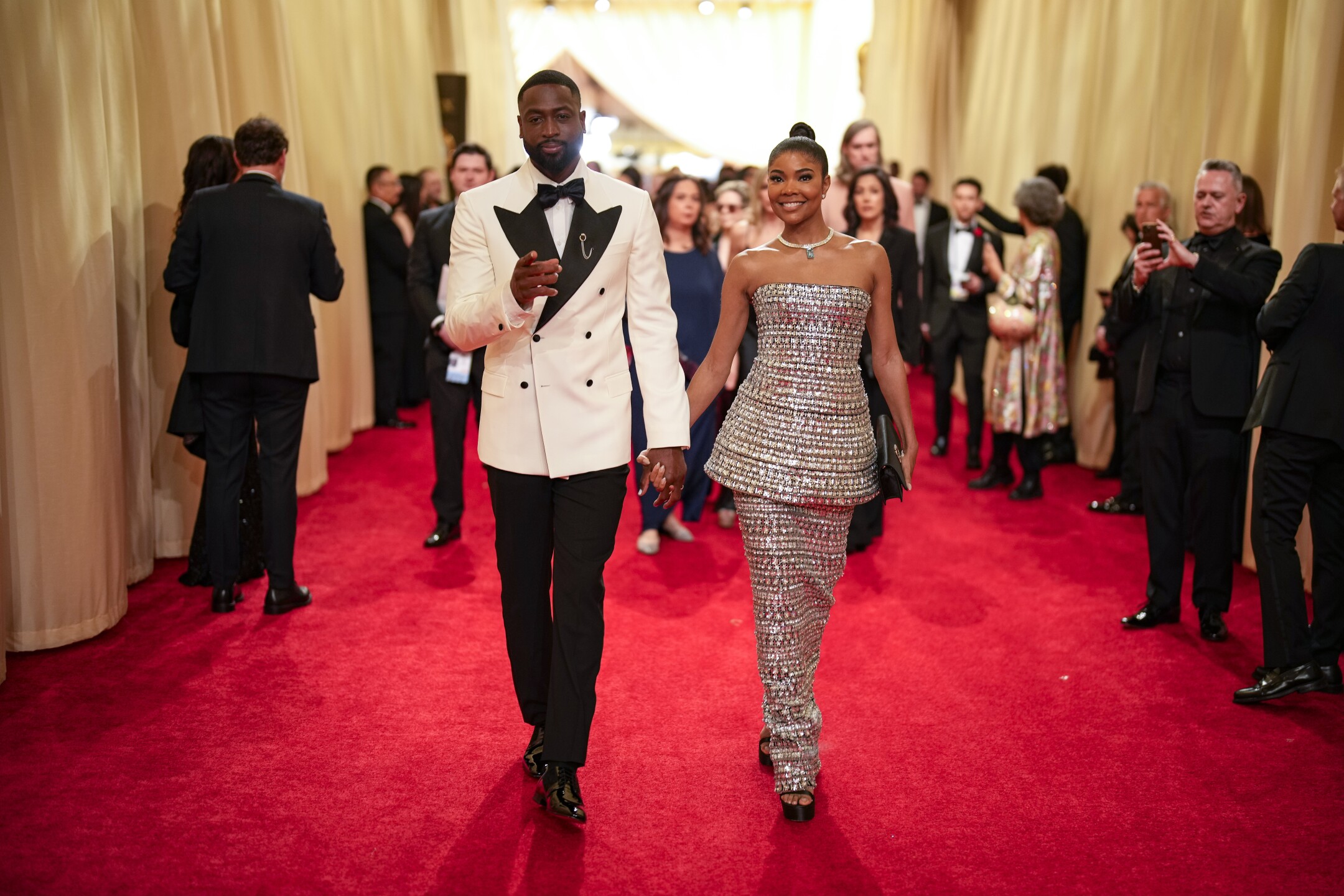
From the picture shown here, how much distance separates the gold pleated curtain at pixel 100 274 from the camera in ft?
13.2

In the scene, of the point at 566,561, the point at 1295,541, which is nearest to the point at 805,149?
the point at 566,561

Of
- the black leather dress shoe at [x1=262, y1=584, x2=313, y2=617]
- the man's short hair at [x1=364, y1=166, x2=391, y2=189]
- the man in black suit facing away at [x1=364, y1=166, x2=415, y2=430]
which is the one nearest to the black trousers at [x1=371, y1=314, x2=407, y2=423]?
the man in black suit facing away at [x1=364, y1=166, x2=415, y2=430]

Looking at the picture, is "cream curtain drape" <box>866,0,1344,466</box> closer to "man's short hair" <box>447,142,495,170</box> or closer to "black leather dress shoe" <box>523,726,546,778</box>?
"man's short hair" <box>447,142,495,170</box>

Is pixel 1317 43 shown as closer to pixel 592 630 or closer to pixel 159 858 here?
pixel 592 630

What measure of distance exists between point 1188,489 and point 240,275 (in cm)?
407

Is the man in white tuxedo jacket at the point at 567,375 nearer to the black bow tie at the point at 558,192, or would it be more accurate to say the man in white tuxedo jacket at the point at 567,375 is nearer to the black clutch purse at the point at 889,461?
the black bow tie at the point at 558,192

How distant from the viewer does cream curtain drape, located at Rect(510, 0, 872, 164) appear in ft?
45.8

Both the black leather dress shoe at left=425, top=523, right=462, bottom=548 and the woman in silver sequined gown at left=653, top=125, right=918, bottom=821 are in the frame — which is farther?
the black leather dress shoe at left=425, top=523, right=462, bottom=548

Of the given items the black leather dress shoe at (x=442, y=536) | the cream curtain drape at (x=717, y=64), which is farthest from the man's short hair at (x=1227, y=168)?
the cream curtain drape at (x=717, y=64)

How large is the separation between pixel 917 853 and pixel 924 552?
9.88 ft

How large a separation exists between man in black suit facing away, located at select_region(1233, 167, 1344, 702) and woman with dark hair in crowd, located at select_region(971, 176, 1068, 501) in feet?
8.79

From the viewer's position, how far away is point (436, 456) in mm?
5691

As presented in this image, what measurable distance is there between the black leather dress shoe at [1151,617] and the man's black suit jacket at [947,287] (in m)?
3.21

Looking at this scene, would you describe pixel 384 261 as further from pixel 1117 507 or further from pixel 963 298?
pixel 1117 507
